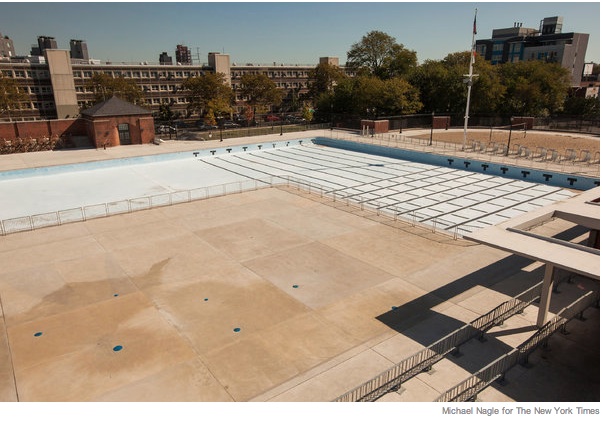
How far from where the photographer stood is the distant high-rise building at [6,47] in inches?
3800

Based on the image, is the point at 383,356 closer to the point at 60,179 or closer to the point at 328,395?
the point at 328,395

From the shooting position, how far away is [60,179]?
30953 mm

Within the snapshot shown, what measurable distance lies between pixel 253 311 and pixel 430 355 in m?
5.11

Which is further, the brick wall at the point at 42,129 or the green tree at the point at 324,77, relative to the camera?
the green tree at the point at 324,77

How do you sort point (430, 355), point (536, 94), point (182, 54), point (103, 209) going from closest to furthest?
point (430, 355) < point (103, 209) < point (536, 94) < point (182, 54)

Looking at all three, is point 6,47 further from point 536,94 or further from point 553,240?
point 553,240

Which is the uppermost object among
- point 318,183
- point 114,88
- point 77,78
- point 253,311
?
point 77,78

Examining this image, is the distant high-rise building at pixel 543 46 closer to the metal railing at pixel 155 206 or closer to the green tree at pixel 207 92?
the green tree at pixel 207 92

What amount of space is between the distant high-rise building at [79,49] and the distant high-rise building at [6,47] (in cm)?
1286

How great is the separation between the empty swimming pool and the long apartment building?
37930 mm

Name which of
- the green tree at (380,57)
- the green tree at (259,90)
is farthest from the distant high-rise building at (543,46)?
the green tree at (259,90)

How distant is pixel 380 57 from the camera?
211 ft

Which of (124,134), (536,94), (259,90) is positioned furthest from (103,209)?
(536,94)

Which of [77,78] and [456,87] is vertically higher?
[77,78]
